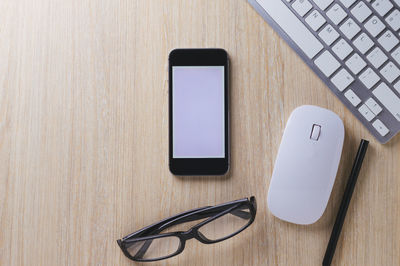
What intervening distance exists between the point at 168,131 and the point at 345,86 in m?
0.27

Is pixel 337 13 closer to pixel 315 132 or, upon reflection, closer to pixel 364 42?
pixel 364 42

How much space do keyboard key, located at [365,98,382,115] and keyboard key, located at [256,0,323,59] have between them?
105 mm

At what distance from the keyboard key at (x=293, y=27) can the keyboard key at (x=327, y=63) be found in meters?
0.01

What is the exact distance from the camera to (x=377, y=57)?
47 centimetres

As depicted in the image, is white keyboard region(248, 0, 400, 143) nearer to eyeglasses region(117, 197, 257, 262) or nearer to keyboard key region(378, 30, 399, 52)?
keyboard key region(378, 30, 399, 52)

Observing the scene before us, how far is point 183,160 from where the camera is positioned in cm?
49

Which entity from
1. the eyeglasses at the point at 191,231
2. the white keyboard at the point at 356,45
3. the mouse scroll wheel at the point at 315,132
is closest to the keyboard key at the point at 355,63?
the white keyboard at the point at 356,45

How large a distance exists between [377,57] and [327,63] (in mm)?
71

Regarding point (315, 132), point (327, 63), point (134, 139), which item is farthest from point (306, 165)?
point (134, 139)

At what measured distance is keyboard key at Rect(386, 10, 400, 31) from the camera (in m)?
0.47

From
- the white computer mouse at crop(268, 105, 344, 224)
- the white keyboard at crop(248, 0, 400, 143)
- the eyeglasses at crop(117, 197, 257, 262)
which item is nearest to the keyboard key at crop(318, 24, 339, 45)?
the white keyboard at crop(248, 0, 400, 143)

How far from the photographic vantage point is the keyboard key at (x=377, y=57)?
1.56 feet

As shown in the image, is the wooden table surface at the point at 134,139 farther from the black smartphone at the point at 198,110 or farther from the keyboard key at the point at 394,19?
the keyboard key at the point at 394,19

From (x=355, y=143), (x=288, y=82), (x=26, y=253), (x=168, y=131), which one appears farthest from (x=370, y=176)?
(x=26, y=253)
